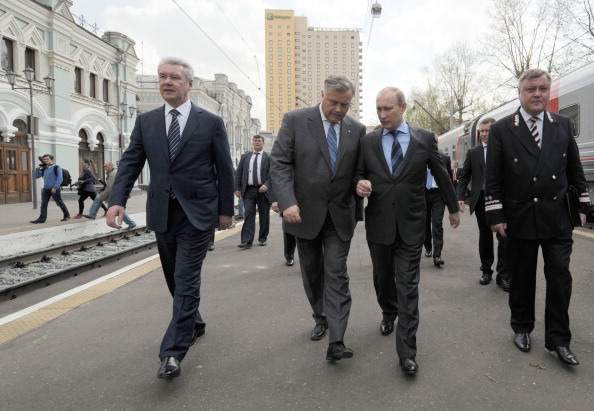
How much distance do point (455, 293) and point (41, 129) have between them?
24.6 meters

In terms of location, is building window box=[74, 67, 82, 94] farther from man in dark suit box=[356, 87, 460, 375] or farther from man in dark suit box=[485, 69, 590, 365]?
man in dark suit box=[485, 69, 590, 365]

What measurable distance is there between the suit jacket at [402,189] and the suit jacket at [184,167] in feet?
3.30

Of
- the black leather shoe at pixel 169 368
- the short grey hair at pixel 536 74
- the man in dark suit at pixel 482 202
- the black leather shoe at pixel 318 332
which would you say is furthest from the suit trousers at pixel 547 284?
the black leather shoe at pixel 169 368

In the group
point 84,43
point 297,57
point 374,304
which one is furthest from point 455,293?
point 297,57

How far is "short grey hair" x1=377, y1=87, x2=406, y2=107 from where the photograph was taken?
3.24 m

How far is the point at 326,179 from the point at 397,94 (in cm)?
76

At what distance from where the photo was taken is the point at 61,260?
7.25 metres

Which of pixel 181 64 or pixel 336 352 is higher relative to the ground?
pixel 181 64

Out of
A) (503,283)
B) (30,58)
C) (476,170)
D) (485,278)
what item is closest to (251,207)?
(476,170)

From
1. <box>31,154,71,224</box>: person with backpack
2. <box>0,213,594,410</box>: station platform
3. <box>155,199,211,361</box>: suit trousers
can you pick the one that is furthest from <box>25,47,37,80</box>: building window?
<box>155,199,211,361</box>: suit trousers

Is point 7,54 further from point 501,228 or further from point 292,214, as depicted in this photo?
point 501,228

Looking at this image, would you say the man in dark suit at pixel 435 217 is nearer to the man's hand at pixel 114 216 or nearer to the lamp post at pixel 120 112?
the man's hand at pixel 114 216

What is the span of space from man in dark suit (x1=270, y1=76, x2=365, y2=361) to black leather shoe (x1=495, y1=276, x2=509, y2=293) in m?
2.46

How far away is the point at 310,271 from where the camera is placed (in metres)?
3.53
